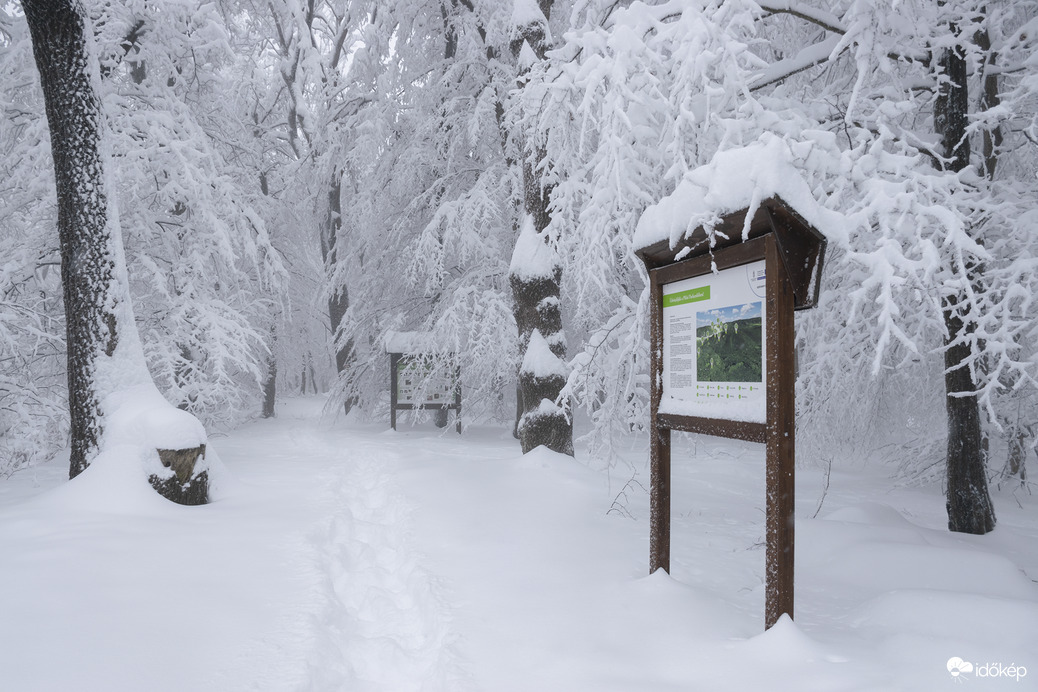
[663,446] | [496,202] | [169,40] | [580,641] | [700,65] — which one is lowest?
[580,641]

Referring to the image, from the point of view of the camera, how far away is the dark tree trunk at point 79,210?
5.54 metres

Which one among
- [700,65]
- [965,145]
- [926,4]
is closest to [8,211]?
[700,65]

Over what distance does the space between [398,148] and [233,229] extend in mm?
3747

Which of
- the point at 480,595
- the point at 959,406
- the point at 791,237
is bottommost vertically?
the point at 480,595

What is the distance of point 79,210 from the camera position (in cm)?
570

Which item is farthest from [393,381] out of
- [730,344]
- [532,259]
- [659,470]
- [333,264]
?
[730,344]

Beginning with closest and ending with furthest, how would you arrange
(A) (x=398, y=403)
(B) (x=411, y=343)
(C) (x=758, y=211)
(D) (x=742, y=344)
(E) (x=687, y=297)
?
(C) (x=758, y=211)
(D) (x=742, y=344)
(E) (x=687, y=297)
(B) (x=411, y=343)
(A) (x=398, y=403)

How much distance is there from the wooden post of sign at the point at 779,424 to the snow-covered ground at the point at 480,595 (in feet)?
0.85

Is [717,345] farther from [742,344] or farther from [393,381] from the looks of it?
[393,381]

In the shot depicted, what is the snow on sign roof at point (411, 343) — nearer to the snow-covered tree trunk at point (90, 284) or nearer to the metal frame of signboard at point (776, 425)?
the snow-covered tree trunk at point (90, 284)

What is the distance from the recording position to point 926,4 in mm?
4965

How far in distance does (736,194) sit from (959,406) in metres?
4.52

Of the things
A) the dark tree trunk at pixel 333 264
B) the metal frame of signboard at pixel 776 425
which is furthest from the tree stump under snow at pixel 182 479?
the dark tree trunk at pixel 333 264

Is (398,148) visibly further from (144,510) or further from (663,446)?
(663,446)
